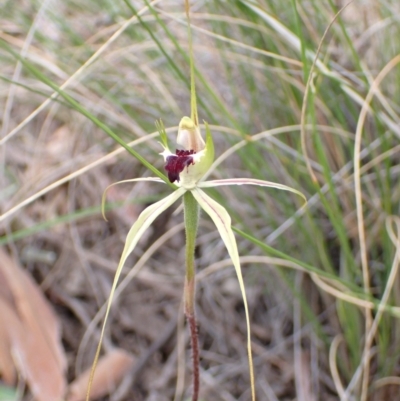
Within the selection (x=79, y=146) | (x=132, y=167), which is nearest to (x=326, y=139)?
(x=132, y=167)

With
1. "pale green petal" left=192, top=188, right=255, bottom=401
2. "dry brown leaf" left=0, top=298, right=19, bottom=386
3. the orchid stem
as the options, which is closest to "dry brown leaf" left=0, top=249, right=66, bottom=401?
"dry brown leaf" left=0, top=298, right=19, bottom=386

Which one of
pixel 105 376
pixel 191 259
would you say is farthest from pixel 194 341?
pixel 105 376

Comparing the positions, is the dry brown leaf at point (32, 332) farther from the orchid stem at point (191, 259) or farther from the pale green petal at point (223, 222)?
the pale green petal at point (223, 222)

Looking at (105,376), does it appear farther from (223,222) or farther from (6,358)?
(223,222)

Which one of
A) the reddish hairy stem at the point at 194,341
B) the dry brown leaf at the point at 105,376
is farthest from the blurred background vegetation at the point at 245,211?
the reddish hairy stem at the point at 194,341

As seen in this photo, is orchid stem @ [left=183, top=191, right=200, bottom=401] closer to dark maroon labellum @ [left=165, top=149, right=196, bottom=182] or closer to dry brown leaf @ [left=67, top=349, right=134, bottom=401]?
dark maroon labellum @ [left=165, top=149, right=196, bottom=182]

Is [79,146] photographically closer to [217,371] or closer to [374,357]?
[217,371]

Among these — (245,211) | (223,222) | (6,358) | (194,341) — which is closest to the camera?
(223,222)
